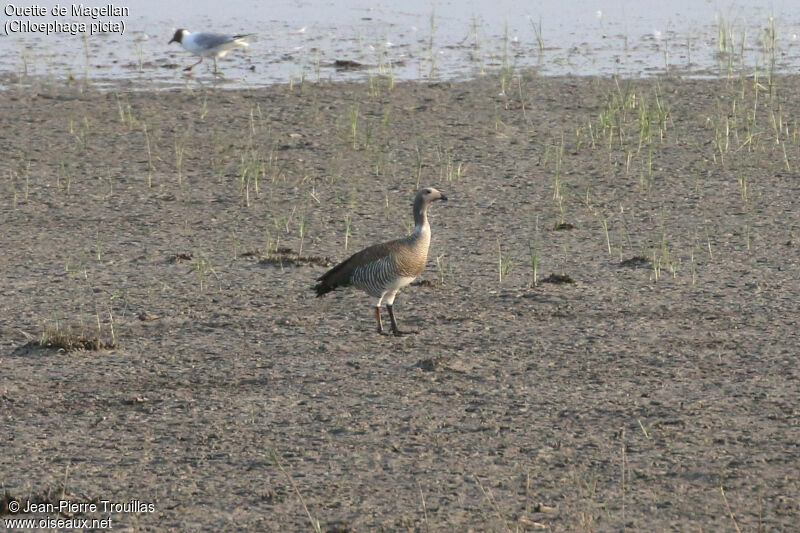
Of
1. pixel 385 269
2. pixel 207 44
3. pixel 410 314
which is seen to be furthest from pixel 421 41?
pixel 385 269

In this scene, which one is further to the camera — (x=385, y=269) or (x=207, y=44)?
(x=207, y=44)

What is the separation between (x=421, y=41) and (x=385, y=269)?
13.7 metres

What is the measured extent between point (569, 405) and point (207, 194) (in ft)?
20.4

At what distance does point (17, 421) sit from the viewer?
24.1ft

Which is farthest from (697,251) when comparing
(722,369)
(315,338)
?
(315,338)

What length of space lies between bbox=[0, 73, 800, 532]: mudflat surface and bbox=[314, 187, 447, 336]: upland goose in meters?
0.33

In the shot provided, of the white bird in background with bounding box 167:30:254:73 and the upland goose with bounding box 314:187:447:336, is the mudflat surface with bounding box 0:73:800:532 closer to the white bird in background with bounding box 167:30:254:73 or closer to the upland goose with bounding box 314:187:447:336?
the upland goose with bounding box 314:187:447:336

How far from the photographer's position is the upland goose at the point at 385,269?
8.73 metres

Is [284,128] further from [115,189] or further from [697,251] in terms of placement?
[697,251]

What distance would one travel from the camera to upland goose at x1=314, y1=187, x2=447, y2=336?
344 inches

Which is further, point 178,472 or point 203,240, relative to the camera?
point 203,240

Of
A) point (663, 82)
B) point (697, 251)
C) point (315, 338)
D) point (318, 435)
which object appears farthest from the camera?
point (663, 82)

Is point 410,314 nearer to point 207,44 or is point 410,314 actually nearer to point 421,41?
point 207,44

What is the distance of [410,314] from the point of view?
9469 millimetres
